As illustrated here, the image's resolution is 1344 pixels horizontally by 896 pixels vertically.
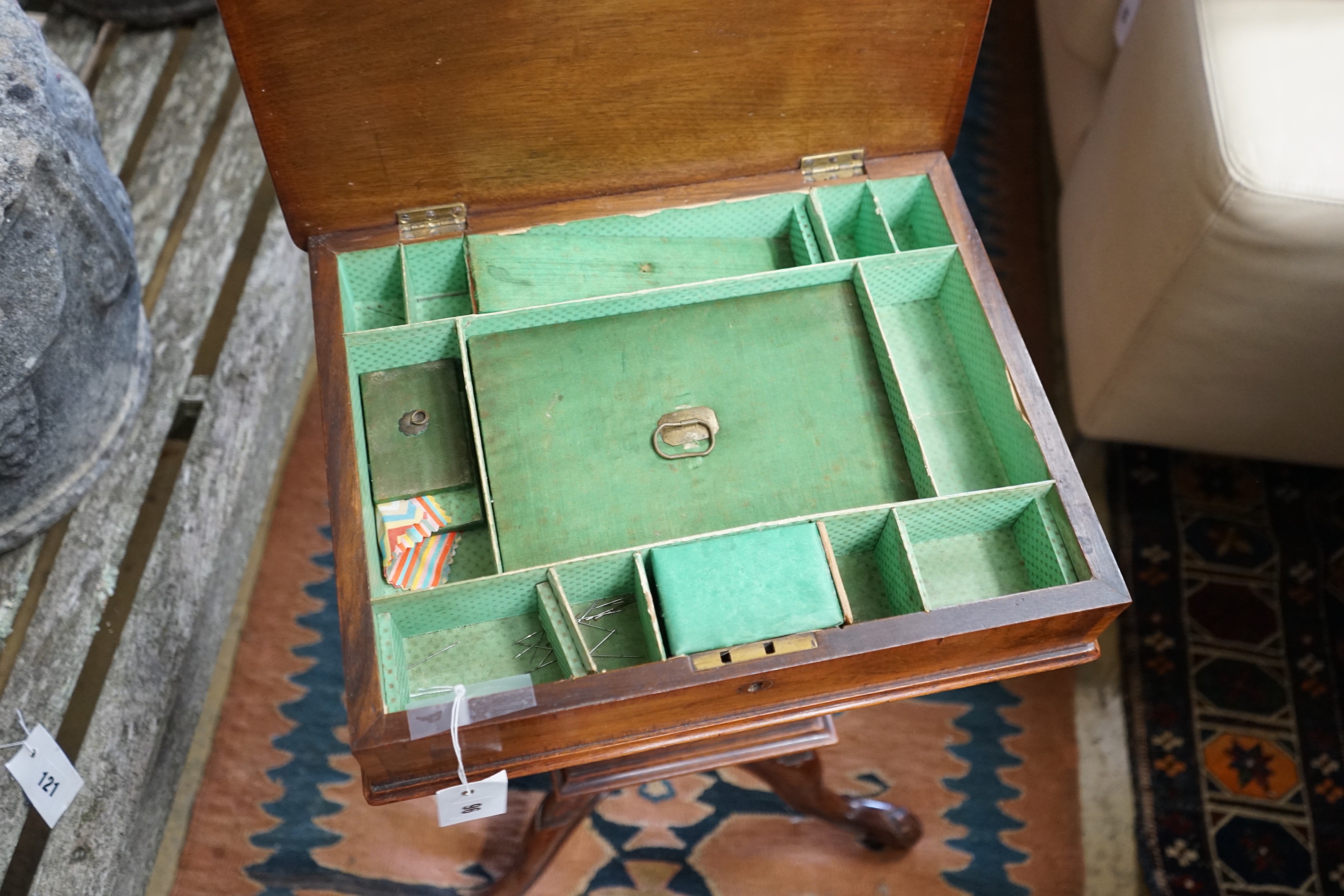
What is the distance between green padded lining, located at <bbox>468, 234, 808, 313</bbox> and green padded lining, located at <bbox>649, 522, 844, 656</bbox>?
37 centimetres

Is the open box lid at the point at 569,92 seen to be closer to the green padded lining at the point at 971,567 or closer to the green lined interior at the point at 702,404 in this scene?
the green lined interior at the point at 702,404

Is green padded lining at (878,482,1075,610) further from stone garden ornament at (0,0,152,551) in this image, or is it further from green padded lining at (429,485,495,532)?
stone garden ornament at (0,0,152,551)

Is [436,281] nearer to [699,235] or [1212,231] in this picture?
[699,235]

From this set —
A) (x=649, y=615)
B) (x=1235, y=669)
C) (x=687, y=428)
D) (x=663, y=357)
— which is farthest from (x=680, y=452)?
(x=1235, y=669)

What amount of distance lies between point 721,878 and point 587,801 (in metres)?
0.41

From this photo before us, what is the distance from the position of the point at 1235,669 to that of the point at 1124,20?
116 centimetres

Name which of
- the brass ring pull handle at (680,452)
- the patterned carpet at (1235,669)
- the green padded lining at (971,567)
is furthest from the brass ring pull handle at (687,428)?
the patterned carpet at (1235,669)

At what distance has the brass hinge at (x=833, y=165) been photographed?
1.36 m

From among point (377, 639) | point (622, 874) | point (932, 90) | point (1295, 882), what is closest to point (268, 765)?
point (622, 874)

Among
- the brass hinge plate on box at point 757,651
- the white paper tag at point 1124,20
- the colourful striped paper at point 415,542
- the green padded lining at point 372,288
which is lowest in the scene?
the brass hinge plate on box at point 757,651

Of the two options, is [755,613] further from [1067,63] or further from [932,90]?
[1067,63]

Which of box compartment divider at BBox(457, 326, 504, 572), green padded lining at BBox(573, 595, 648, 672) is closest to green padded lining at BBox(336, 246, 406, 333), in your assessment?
box compartment divider at BBox(457, 326, 504, 572)

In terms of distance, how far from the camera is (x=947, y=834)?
5.80ft

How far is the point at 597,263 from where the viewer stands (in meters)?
1.37
